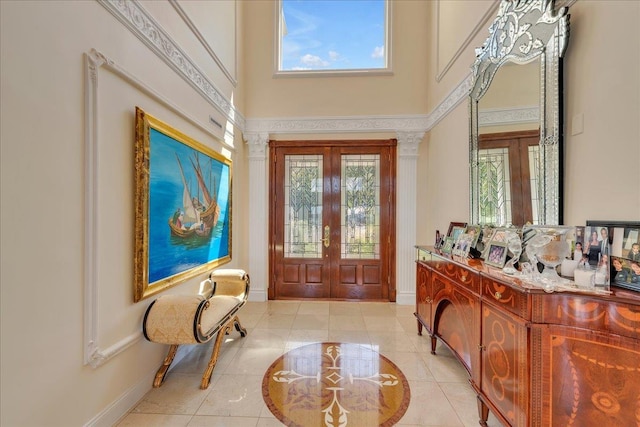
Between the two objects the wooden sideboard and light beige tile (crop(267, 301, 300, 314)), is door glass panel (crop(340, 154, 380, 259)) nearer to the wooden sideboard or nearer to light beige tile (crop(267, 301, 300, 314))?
light beige tile (crop(267, 301, 300, 314))

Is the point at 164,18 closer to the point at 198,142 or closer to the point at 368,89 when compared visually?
the point at 198,142

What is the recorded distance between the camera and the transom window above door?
14.9 ft

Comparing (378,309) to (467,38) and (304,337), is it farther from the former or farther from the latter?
(467,38)

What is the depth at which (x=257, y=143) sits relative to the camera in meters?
4.51

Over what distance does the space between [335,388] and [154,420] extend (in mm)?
1351

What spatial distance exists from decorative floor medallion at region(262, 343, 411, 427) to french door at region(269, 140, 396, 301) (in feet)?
5.82

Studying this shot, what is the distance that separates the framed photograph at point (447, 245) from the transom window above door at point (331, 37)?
10.8ft

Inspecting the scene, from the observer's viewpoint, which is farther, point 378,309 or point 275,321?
point 378,309

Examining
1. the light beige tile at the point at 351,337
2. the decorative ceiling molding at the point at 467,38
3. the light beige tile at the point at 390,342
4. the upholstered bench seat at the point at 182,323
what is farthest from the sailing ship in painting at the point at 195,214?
the decorative ceiling molding at the point at 467,38

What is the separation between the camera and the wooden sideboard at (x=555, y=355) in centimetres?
119

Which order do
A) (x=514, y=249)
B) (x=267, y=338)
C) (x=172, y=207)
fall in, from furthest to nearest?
(x=267, y=338) → (x=172, y=207) → (x=514, y=249)

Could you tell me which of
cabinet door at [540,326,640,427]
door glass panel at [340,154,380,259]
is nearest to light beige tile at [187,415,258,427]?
cabinet door at [540,326,640,427]

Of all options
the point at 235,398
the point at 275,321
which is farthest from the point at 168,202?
the point at 275,321

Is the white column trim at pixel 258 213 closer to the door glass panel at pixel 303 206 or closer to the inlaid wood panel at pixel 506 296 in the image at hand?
the door glass panel at pixel 303 206
